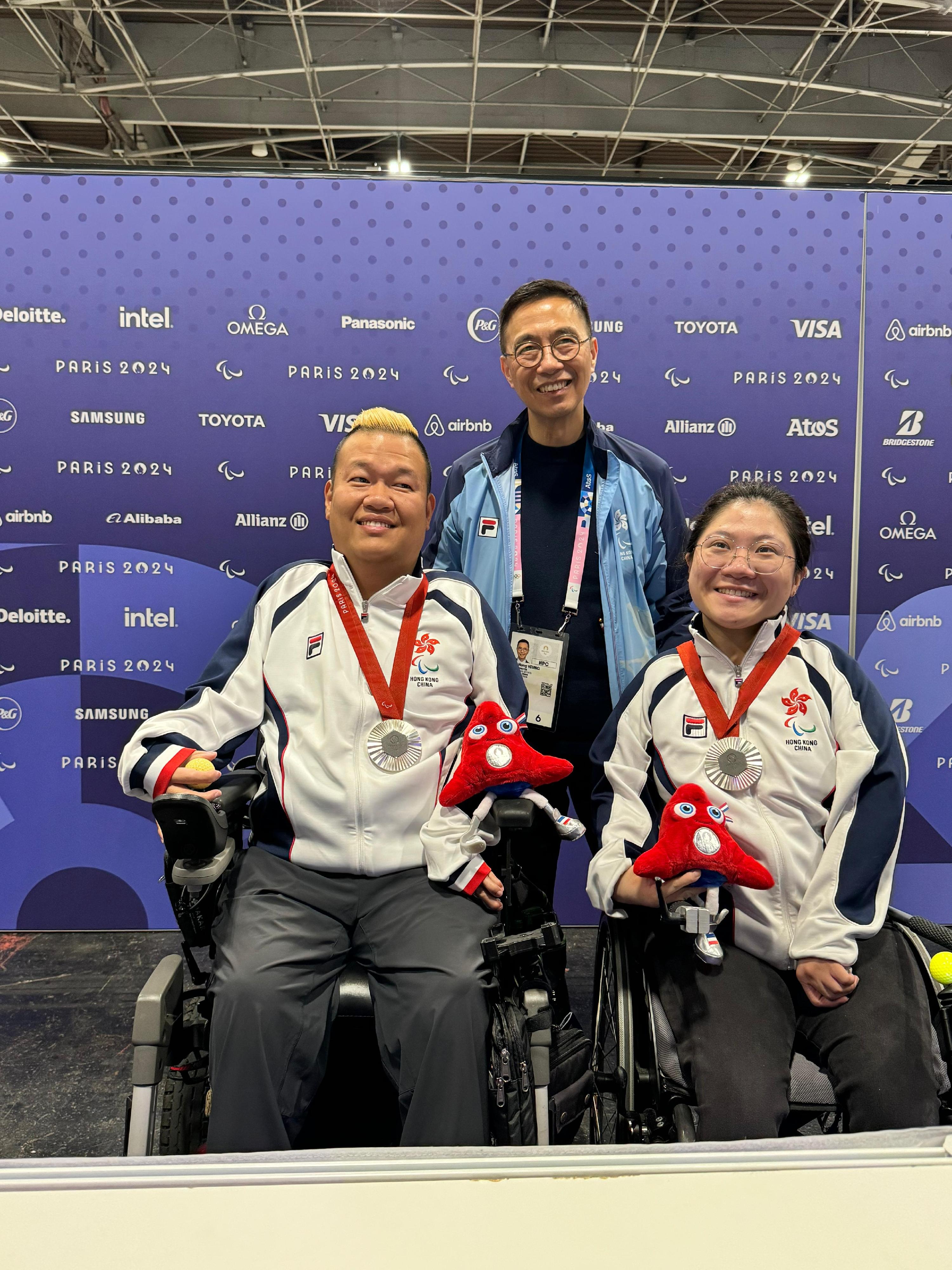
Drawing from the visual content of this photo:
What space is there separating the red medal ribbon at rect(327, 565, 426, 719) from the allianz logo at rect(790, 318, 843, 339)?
1.99 meters

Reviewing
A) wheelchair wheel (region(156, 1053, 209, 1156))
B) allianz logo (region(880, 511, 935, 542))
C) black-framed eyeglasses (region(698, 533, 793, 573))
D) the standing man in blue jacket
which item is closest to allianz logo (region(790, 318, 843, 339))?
allianz logo (region(880, 511, 935, 542))

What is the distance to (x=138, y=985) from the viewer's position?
2.80 metres

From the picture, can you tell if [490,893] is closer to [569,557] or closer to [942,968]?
[942,968]

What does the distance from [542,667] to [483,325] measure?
1457 millimetres

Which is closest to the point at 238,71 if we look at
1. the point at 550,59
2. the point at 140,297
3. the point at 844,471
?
the point at 550,59

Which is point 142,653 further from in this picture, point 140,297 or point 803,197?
point 803,197

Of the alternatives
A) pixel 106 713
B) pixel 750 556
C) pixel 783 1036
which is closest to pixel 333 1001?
pixel 783 1036

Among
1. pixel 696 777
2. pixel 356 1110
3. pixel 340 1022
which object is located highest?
pixel 696 777

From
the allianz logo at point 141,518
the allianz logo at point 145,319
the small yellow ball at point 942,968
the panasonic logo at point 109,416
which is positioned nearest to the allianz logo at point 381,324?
the allianz logo at point 145,319

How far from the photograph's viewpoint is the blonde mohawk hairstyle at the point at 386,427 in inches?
76.8

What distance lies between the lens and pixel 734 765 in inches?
66.4

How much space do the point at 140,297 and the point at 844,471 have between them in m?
2.66

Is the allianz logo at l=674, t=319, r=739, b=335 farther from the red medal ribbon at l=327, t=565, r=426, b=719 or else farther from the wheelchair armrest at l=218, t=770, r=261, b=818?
the wheelchair armrest at l=218, t=770, r=261, b=818

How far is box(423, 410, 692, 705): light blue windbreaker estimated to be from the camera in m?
2.25
